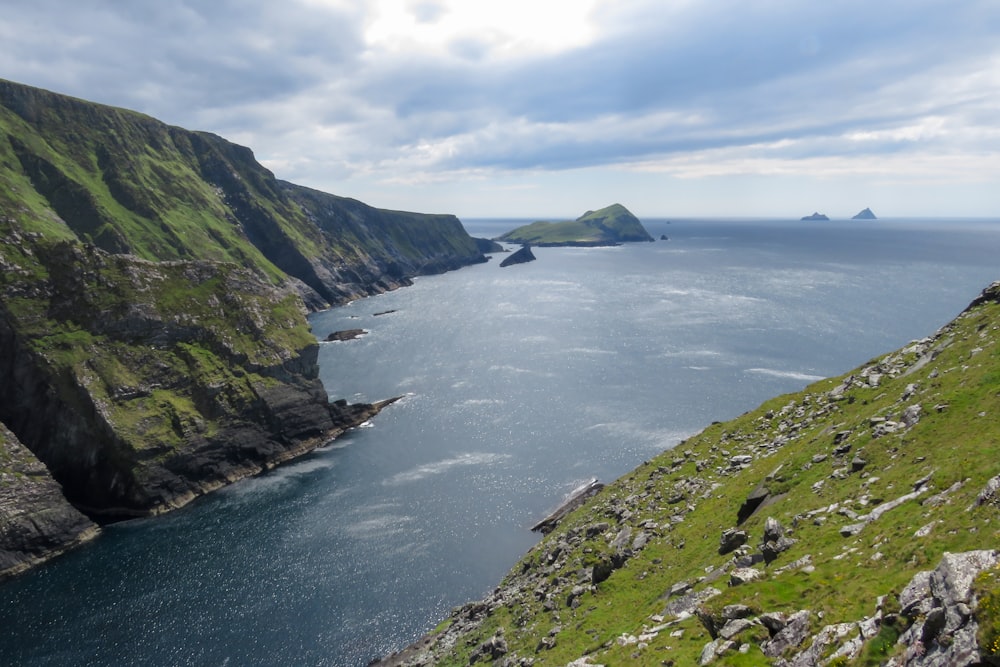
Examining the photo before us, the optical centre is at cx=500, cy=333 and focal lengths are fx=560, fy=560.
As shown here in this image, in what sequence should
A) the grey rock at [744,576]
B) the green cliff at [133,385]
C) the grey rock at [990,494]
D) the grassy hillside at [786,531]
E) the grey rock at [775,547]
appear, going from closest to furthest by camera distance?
the grey rock at [990,494]
the grassy hillside at [786,531]
the grey rock at [744,576]
the grey rock at [775,547]
the green cliff at [133,385]

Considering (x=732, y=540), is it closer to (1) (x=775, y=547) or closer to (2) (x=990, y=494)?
(1) (x=775, y=547)

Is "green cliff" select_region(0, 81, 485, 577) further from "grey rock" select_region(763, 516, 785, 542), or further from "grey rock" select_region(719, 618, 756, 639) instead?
"grey rock" select_region(763, 516, 785, 542)

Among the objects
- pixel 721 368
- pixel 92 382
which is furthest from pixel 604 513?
pixel 721 368

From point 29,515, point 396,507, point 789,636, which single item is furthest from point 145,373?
point 789,636

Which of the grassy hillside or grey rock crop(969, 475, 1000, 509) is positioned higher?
grey rock crop(969, 475, 1000, 509)

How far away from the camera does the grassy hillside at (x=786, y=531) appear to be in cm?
1942

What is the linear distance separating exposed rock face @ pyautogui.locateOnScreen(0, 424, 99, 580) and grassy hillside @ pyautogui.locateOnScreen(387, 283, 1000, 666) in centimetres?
5461

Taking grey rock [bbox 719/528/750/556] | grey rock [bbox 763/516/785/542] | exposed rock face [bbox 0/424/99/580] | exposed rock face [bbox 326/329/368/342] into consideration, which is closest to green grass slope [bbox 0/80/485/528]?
exposed rock face [bbox 0/424/99/580]

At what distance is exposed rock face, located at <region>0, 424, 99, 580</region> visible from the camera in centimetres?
6812

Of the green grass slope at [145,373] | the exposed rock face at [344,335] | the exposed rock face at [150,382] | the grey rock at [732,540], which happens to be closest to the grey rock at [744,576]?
the grey rock at [732,540]

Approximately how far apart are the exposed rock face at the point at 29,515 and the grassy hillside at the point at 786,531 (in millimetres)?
54605

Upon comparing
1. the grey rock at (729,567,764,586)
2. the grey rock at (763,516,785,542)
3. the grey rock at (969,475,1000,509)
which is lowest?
the grey rock at (729,567,764,586)

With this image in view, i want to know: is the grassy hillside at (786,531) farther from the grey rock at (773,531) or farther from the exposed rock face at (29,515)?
the exposed rock face at (29,515)

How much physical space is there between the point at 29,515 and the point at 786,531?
8636cm
